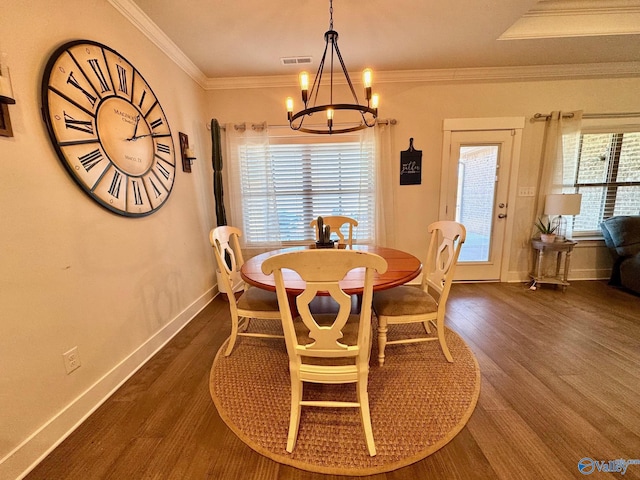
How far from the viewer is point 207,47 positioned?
2.37m

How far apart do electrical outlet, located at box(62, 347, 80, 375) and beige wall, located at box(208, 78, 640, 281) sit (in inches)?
106

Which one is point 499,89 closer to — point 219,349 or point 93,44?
point 93,44

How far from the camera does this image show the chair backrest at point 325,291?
0.96 metres

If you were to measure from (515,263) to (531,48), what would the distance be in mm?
2416

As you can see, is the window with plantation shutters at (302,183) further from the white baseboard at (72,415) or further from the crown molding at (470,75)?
the white baseboard at (72,415)

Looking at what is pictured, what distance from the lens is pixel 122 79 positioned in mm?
1757

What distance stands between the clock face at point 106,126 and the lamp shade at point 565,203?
4.11 meters

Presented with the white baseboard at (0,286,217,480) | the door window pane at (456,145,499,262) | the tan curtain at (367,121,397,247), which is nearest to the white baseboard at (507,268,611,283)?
the door window pane at (456,145,499,262)

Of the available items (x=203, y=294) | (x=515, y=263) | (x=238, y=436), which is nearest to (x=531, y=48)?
(x=515, y=263)

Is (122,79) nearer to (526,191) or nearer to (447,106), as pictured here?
(447,106)

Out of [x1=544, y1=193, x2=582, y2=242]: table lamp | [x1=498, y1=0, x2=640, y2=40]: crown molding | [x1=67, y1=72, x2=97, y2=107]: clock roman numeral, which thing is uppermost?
[x1=498, y1=0, x2=640, y2=40]: crown molding

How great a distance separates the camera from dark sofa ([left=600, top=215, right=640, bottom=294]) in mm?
2814

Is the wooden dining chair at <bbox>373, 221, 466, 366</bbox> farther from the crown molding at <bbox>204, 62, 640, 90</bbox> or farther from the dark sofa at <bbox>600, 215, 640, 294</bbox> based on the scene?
the dark sofa at <bbox>600, 215, 640, 294</bbox>

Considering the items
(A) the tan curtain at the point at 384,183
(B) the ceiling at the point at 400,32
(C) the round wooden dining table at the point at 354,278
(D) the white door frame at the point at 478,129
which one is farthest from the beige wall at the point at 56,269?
(D) the white door frame at the point at 478,129
